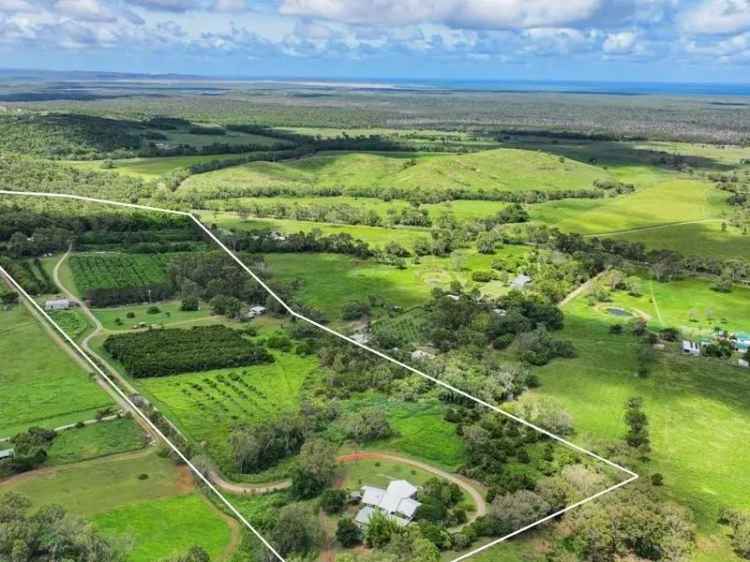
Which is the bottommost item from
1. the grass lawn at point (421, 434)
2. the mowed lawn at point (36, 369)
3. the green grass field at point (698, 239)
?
the green grass field at point (698, 239)

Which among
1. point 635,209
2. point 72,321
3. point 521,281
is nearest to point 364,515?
point 72,321

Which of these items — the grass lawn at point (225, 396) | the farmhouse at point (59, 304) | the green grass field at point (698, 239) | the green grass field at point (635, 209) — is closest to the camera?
the farmhouse at point (59, 304)

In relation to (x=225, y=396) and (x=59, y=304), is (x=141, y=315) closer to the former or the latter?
(x=59, y=304)

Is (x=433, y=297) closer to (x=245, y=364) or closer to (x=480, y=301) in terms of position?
(x=480, y=301)

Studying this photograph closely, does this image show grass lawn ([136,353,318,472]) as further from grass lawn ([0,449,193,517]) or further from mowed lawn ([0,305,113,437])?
grass lawn ([0,449,193,517])

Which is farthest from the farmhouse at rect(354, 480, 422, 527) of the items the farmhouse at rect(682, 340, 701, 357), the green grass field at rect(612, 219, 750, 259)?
the green grass field at rect(612, 219, 750, 259)

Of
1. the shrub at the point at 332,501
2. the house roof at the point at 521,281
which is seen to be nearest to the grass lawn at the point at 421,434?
the shrub at the point at 332,501

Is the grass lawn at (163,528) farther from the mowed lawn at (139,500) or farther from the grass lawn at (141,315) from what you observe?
the grass lawn at (141,315)
